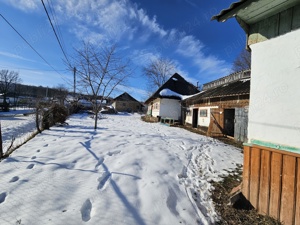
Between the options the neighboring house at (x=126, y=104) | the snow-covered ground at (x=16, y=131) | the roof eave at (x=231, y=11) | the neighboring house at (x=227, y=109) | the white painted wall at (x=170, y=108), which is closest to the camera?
the roof eave at (x=231, y=11)

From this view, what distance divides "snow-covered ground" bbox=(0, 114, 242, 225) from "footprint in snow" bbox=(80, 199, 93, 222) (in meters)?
0.01

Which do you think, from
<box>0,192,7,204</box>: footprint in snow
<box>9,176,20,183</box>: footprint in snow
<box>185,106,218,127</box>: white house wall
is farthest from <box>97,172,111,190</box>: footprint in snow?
<box>185,106,218,127</box>: white house wall

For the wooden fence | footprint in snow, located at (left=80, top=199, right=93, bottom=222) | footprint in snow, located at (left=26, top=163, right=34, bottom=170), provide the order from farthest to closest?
footprint in snow, located at (left=26, top=163, right=34, bottom=170) < the wooden fence < footprint in snow, located at (left=80, top=199, right=93, bottom=222)

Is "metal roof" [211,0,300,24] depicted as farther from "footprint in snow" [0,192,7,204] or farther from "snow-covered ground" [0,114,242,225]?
"footprint in snow" [0,192,7,204]

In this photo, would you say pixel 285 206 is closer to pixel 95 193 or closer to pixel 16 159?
pixel 95 193

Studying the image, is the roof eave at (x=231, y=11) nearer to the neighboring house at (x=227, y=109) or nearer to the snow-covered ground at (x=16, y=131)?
the neighboring house at (x=227, y=109)

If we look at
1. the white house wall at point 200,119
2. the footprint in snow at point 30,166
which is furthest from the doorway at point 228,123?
the footprint in snow at point 30,166

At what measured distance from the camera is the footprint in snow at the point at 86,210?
2161 millimetres

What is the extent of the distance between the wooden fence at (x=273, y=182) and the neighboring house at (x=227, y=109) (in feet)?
20.0

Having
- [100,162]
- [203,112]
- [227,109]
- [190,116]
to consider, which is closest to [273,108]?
[100,162]

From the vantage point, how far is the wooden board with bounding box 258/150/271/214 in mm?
2584

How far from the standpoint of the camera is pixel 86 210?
2.31 meters

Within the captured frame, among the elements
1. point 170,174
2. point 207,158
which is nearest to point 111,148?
point 170,174

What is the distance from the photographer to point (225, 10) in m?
2.74
